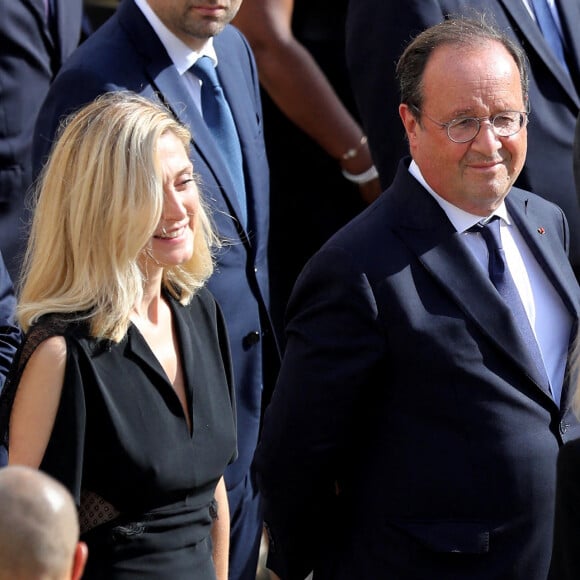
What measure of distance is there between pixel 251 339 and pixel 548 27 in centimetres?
145

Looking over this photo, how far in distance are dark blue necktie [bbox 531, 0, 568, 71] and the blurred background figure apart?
83cm

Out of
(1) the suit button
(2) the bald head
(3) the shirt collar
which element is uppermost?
(2) the bald head

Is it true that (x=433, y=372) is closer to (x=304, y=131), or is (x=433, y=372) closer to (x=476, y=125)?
(x=476, y=125)

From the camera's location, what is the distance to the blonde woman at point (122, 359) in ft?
9.50

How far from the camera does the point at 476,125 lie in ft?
11.1

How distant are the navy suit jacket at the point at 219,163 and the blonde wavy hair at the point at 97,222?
748mm

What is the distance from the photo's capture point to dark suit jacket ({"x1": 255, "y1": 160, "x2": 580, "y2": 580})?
3.17m

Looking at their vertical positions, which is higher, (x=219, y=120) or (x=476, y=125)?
(x=476, y=125)

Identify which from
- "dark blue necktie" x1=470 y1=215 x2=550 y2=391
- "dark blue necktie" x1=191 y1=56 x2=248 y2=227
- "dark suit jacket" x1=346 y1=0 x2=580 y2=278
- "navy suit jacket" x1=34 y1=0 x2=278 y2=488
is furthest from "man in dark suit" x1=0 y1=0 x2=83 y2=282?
"dark blue necktie" x1=470 y1=215 x2=550 y2=391

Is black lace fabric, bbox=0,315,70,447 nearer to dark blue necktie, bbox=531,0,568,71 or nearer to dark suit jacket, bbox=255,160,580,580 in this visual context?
dark suit jacket, bbox=255,160,580,580

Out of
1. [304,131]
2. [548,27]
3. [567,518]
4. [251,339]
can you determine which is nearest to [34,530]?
[567,518]

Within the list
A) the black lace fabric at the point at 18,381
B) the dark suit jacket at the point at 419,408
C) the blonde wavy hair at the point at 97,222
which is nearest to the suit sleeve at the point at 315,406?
the dark suit jacket at the point at 419,408

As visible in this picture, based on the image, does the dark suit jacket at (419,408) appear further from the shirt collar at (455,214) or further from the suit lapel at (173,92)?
the suit lapel at (173,92)

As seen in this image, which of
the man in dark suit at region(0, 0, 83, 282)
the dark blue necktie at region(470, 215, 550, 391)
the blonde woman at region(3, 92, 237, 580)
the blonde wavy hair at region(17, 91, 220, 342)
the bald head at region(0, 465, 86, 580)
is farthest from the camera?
the man in dark suit at region(0, 0, 83, 282)
